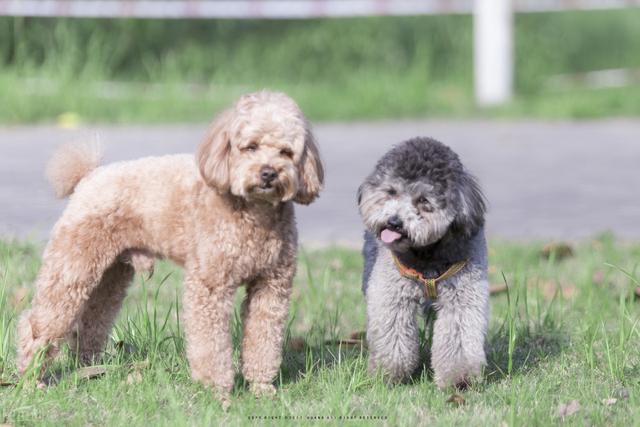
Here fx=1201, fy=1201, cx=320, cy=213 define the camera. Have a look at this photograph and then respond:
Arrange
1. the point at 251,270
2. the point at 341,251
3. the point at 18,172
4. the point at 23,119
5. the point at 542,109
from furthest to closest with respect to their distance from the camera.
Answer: the point at 542,109
the point at 23,119
the point at 18,172
the point at 341,251
the point at 251,270

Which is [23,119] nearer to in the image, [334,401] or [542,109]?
[542,109]

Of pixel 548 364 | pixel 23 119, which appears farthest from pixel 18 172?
pixel 548 364

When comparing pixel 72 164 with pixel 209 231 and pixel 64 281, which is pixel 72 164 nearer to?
pixel 64 281

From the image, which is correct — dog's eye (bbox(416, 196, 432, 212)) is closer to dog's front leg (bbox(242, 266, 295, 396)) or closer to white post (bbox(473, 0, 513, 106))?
dog's front leg (bbox(242, 266, 295, 396))

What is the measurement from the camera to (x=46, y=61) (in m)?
12.1

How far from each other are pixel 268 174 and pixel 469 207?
2.85 feet

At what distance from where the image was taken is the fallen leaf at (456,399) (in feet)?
15.9

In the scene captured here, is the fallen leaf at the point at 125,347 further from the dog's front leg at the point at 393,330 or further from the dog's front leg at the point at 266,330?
the dog's front leg at the point at 393,330

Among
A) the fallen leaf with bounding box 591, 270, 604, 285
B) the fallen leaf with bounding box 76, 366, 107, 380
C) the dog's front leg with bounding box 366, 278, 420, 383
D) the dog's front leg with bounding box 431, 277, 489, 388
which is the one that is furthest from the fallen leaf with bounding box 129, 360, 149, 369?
the fallen leaf with bounding box 591, 270, 604, 285

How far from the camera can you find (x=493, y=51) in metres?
12.5

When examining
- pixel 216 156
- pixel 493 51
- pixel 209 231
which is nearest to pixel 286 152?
pixel 216 156

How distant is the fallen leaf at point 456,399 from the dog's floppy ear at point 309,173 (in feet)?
3.25

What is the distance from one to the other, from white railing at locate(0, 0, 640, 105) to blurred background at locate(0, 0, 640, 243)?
0.02m

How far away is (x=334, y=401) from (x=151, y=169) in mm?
1255
